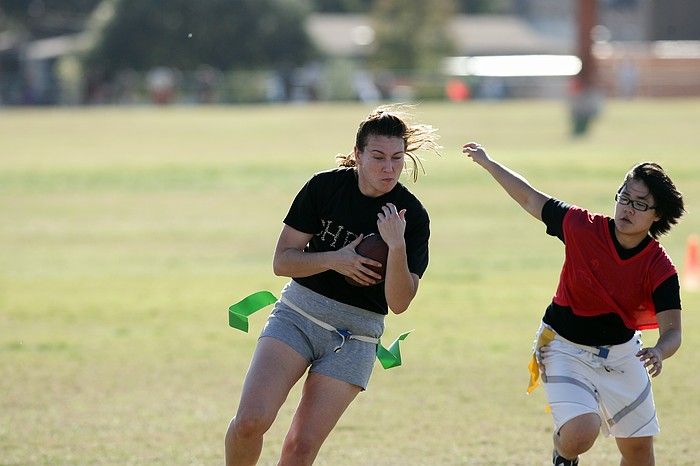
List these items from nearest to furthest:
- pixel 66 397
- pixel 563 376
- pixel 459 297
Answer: pixel 563 376 < pixel 66 397 < pixel 459 297

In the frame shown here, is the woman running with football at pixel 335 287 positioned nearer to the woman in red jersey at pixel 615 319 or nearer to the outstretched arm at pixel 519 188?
the outstretched arm at pixel 519 188

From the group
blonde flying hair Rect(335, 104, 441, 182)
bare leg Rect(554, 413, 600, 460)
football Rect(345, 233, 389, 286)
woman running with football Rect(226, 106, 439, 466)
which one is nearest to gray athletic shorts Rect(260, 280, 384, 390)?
woman running with football Rect(226, 106, 439, 466)

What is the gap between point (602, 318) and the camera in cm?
656

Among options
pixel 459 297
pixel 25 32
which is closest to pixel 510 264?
pixel 459 297

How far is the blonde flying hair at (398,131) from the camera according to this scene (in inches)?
257

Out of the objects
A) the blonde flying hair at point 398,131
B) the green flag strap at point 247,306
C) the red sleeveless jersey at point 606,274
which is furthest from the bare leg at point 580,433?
the green flag strap at point 247,306

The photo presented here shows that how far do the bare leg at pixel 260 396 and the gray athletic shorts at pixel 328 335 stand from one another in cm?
7

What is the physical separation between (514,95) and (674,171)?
50.3 metres

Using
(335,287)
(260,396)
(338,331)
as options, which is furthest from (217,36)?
(260,396)

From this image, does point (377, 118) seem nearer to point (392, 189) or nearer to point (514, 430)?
point (392, 189)

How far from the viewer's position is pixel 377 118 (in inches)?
259

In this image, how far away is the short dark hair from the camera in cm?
636

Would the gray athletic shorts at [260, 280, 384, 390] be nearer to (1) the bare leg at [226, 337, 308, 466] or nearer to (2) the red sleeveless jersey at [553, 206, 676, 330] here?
(1) the bare leg at [226, 337, 308, 466]

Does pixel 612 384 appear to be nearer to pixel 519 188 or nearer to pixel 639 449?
pixel 639 449
